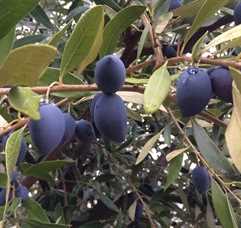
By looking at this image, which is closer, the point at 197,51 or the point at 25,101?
the point at 25,101

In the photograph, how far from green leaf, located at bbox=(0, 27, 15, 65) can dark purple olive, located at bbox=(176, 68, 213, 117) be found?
213 millimetres

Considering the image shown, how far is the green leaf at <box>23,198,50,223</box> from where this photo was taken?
3.33 ft

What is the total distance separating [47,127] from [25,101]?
0.25 feet

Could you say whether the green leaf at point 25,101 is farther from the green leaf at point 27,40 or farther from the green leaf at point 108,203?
the green leaf at point 108,203

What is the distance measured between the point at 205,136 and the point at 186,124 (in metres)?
0.12

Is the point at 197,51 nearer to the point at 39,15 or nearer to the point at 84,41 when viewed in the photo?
the point at 84,41

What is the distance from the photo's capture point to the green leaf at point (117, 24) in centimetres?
81

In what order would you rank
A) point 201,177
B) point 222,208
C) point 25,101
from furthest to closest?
point 201,177 < point 222,208 < point 25,101

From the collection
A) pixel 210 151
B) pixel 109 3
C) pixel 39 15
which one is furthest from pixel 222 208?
pixel 39 15

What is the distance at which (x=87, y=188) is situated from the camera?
1.72 meters

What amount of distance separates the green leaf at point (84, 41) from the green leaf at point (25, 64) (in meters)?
0.09

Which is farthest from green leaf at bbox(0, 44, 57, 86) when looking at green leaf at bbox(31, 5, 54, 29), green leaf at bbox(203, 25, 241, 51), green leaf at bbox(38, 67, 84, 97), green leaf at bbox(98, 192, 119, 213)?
green leaf at bbox(98, 192, 119, 213)

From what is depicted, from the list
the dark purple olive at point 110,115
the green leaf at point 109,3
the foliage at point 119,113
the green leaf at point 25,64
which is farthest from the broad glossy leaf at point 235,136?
the green leaf at point 109,3

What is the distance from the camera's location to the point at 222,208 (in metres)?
0.89
